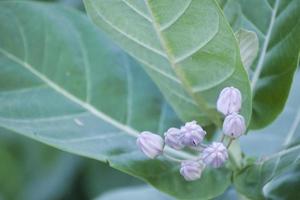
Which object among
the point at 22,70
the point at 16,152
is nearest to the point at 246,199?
the point at 22,70

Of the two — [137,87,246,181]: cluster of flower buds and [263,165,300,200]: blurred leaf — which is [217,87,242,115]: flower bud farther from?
[263,165,300,200]: blurred leaf

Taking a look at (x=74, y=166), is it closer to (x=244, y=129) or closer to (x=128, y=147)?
(x=128, y=147)

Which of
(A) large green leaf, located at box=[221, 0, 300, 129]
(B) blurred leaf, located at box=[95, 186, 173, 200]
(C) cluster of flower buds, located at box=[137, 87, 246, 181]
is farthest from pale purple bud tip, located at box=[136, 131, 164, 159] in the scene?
(B) blurred leaf, located at box=[95, 186, 173, 200]

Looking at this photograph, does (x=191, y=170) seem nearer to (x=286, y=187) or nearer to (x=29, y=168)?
(x=286, y=187)

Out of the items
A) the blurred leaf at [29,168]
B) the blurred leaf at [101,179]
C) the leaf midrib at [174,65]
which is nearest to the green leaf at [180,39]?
the leaf midrib at [174,65]

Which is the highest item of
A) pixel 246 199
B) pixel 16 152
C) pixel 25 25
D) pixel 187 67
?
pixel 187 67

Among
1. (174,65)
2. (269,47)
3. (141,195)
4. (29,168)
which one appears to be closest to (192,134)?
(174,65)
